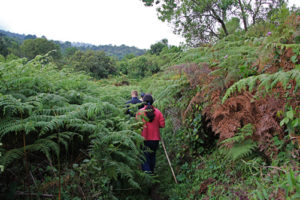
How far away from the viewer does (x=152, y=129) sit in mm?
5285

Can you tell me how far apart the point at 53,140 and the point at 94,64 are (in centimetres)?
2427

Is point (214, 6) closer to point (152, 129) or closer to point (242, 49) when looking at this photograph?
point (242, 49)

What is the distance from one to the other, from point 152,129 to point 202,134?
1.17 metres

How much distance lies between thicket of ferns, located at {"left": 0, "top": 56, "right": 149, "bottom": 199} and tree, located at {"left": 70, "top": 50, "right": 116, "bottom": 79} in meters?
22.8

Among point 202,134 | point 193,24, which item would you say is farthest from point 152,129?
point 193,24

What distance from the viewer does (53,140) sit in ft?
11.4

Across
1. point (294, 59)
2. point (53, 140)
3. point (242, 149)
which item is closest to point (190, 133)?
point (242, 149)

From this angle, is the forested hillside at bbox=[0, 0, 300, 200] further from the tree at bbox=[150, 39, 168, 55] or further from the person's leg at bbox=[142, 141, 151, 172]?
the tree at bbox=[150, 39, 168, 55]

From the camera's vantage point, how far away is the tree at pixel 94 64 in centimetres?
2672

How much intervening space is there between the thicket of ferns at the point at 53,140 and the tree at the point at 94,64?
22.8 metres

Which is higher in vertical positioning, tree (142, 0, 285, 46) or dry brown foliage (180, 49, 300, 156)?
tree (142, 0, 285, 46)

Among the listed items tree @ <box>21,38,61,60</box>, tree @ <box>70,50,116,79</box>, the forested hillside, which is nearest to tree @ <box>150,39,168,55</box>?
tree @ <box>70,50,116,79</box>

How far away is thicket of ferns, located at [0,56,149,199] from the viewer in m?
2.80

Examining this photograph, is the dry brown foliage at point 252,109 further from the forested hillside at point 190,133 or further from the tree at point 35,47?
the tree at point 35,47
